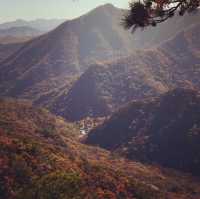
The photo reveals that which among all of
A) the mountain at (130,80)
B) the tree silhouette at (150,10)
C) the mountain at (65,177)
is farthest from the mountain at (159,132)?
the tree silhouette at (150,10)

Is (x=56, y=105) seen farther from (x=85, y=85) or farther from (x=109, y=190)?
(x=109, y=190)

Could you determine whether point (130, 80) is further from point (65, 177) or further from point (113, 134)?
point (65, 177)

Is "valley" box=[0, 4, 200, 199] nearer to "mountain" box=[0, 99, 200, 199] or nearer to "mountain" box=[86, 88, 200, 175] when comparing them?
"mountain" box=[0, 99, 200, 199]

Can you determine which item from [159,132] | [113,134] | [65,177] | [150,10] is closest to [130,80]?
[113,134]

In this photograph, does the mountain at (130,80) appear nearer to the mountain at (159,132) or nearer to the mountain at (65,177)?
the mountain at (159,132)

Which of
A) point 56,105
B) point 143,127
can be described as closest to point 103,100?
point 56,105
